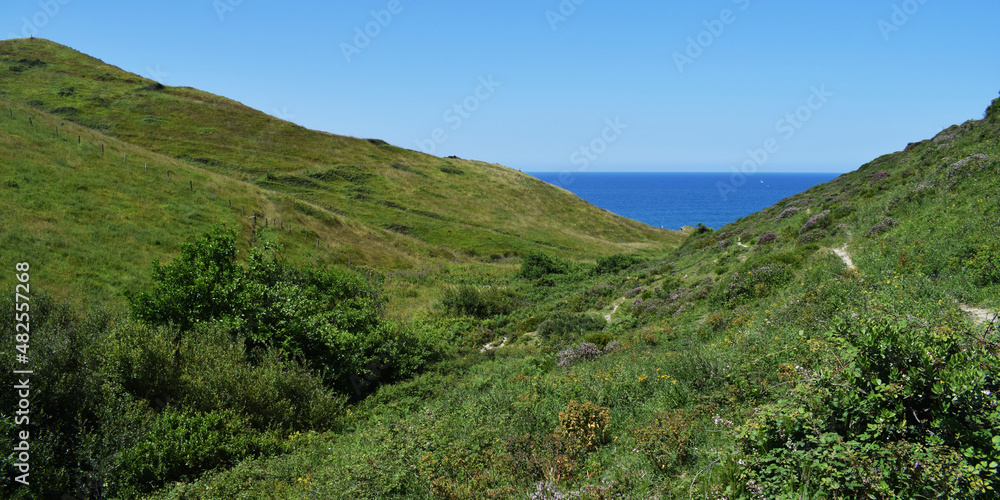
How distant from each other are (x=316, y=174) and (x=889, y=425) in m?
94.9

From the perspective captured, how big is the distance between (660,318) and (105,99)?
119669mm

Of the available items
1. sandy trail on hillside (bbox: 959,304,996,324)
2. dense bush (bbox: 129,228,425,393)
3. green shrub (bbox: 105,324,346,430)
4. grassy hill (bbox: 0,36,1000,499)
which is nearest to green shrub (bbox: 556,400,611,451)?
grassy hill (bbox: 0,36,1000,499)

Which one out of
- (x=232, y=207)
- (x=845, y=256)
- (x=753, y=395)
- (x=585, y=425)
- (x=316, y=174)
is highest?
(x=316, y=174)

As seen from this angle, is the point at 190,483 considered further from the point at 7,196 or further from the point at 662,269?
the point at 7,196

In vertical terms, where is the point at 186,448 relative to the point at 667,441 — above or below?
below

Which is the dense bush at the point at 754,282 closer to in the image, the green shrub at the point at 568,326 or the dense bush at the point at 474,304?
the green shrub at the point at 568,326

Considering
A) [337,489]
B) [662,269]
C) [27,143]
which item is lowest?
[337,489]

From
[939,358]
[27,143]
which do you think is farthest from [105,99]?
[939,358]

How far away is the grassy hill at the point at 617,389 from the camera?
5.54 meters

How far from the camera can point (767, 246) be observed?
88.6ft

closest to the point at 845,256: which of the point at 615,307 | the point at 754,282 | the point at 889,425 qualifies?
the point at 754,282

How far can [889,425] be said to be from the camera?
Result: 5371 mm

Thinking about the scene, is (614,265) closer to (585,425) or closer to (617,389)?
(617,389)

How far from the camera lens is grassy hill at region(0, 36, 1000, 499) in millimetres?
5535
